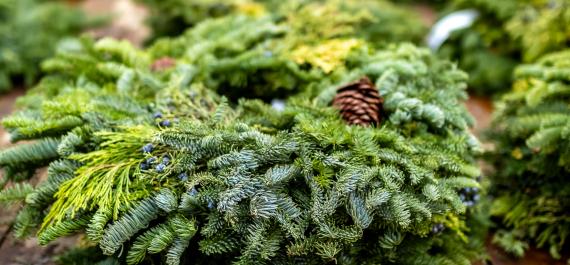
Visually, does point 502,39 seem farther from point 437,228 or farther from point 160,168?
point 160,168

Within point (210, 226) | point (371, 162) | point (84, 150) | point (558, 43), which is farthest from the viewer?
point (558, 43)

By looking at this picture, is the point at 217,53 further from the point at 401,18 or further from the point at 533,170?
the point at 401,18

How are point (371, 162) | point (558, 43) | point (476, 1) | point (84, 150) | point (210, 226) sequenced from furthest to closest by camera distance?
1. point (476, 1)
2. point (558, 43)
3. point (84, 150)
4. point (371, 162)
5. point (210, 226)

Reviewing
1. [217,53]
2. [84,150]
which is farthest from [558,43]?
[84,150]

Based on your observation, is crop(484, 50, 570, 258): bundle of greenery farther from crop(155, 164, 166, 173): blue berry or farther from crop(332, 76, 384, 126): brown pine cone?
crop(155, 164, 166, 173): blue berry

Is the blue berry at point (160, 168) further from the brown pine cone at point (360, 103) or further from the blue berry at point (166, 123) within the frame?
the brown pine cone at point (360, 103)
